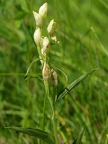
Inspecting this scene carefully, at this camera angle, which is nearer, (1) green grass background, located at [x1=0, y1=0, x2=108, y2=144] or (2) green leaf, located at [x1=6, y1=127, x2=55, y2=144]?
(2) green leaf, located at [x1=6, y1=127, x2=55, y2=144]

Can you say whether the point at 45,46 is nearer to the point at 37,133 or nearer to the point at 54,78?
the point at 54,78

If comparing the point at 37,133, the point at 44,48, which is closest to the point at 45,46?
the point at 44,48

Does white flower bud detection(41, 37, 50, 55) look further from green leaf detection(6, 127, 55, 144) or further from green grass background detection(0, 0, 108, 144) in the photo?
green grass background detection(0, 0, 108, 144)

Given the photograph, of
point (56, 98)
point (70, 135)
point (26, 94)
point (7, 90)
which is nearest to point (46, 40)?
point (56, 98)

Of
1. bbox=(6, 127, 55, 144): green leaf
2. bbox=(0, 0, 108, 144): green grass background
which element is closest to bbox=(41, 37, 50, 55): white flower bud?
bbox=(6, 127, 55, 144): green leaf

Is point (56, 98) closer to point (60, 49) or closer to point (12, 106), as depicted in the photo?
point (12, 106)

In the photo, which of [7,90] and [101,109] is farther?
[7,90]

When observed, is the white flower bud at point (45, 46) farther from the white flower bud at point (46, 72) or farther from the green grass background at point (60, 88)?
the green grass background at point (60, 88)

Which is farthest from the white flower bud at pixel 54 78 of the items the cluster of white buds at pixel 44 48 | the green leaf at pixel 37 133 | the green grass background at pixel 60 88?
the green grass background at pixel 60 88

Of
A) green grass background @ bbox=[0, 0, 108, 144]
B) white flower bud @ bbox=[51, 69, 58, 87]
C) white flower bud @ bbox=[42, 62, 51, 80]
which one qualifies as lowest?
green grass background @ bbox=[0, 0, 108, 144]

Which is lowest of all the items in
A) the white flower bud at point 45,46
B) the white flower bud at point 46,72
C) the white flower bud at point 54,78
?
the white flower bud at point 54,78

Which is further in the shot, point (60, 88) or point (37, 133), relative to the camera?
point (60, 88)
